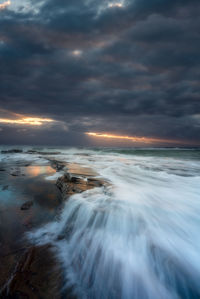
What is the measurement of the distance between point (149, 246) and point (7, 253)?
6.68 ft

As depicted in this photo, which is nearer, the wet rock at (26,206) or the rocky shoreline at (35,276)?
the rocky shoreline at (35,276)

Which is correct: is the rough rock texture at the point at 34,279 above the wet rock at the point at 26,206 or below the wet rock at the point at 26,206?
below

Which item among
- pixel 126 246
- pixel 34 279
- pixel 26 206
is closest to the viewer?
pixel 34 279

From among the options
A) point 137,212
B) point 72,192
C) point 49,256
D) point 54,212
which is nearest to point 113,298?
point 49,256

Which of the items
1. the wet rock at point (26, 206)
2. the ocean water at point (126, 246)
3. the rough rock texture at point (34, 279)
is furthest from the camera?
the wet rock at point (26, 206)

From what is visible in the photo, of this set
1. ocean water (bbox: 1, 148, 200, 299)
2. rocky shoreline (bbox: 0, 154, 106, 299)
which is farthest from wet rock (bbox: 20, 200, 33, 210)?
rocky shoreline (bbox: 0, 154, 106, 299)

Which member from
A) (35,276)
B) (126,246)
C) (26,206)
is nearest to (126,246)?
(126,246)

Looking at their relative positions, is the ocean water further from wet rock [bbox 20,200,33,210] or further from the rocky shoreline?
wet rock [bbox 20,200,33,210]

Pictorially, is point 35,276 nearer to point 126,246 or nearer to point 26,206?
point 126,246

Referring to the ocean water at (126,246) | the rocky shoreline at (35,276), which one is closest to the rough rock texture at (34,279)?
the rocky shoreline at (35,276)

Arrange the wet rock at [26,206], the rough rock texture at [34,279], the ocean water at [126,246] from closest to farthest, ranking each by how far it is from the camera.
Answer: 1. the rough rock texture at [34,279]
2. the ocean water at [126,246]
3. the wet rock at [26,206]

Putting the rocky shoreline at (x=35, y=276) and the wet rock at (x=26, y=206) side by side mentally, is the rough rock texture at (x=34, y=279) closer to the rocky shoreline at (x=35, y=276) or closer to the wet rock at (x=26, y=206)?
the rocky shoreline at (x=35, y=276)

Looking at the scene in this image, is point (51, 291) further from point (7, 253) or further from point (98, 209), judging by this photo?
point (98, 209)

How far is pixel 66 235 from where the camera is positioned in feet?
8.49
